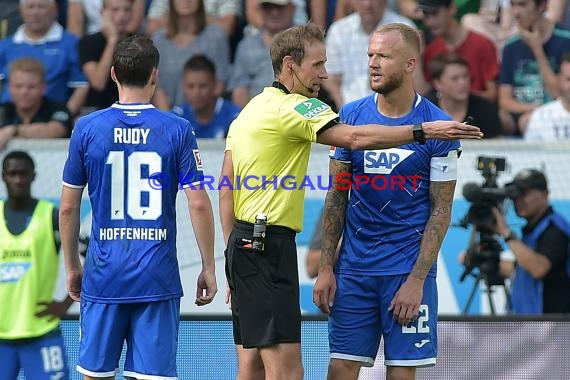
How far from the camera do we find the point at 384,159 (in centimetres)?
600

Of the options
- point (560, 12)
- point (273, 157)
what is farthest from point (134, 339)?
point (560, 12)

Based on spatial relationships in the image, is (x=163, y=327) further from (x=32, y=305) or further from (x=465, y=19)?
(x=465, y=19)

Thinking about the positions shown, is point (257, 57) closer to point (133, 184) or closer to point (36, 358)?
point (36, 358)

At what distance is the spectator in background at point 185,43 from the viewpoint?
416 inches

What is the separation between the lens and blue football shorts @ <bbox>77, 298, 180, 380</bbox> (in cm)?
582

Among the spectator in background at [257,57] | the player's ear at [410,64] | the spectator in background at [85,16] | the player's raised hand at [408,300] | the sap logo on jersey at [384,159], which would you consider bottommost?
the player's raised hand at [408,300]

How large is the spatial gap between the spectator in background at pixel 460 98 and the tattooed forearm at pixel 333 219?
12.7 feet

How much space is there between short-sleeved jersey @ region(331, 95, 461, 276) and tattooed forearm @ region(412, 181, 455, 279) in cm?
6

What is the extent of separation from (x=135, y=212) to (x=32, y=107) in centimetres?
465

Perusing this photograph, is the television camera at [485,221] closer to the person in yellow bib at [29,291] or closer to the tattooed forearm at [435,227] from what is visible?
the tattooed forearm at [435,227]

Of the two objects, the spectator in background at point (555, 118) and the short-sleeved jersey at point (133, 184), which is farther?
the spectator in background at point (555, 118)

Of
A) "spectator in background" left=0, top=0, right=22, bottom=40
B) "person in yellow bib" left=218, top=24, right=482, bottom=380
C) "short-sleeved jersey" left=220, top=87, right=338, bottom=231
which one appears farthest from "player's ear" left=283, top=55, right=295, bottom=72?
"spectator in background" left=0, top=0, right=22, bottom=40

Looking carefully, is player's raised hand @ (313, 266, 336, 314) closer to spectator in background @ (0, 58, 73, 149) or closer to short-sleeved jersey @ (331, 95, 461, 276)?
short-sleeved jersey @ (331, 95, 461, 276)

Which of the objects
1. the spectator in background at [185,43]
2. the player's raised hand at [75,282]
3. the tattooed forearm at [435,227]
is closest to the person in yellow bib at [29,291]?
A: the player's raised hand at [75,282]
